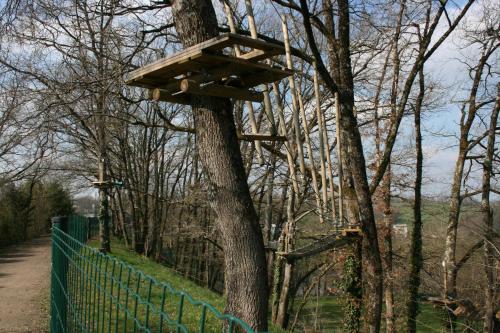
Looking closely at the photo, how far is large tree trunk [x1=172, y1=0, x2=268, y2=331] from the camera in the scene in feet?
14.5

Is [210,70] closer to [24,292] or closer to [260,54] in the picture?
[260,54]

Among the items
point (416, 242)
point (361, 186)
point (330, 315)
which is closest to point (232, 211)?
point (361, 186)

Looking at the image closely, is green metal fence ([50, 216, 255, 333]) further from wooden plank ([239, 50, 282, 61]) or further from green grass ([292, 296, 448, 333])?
green grass ([292, 296, 448, 333])

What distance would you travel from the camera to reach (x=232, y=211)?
4457 millimetres

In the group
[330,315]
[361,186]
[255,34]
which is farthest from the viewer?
[330,315]

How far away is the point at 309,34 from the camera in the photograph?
8141 mm

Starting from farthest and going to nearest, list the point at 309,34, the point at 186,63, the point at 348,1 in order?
the point at 348,1, the point at 309,34, the point at 186,63

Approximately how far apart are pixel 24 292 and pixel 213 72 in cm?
1008

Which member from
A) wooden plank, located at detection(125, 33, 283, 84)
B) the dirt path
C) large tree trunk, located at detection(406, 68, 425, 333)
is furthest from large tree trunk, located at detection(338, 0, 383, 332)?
large tree trunk, located at detection(406, 68, 425, 333)

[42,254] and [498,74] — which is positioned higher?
[498,74]

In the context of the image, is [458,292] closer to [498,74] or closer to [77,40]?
[498,74]

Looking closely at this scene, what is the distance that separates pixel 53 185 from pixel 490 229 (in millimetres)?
27912

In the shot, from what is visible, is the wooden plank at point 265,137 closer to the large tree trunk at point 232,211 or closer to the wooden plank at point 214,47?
the large tree trunk at point 232,211

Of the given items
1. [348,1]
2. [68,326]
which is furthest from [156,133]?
[68,326]
